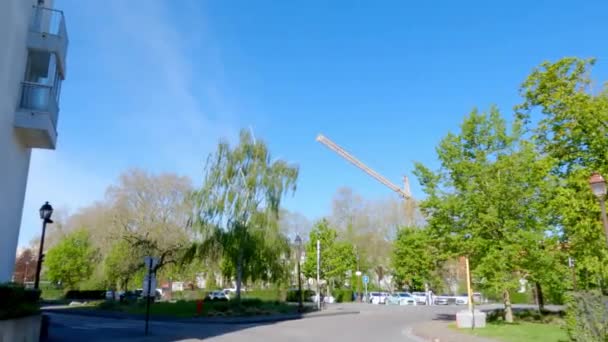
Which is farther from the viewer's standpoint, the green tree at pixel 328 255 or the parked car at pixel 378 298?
the green tree at pixel 328 255

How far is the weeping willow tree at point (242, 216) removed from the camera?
30.1 meters

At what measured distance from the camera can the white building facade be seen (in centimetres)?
1426

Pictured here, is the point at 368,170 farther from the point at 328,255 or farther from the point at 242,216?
the point at 242,216

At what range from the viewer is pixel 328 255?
5594 cm

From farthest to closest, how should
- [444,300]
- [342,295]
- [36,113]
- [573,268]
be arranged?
[342,295] < [444,300] < [573,268] < [36,113]

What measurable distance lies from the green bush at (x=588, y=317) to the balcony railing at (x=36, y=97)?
17.1 metres

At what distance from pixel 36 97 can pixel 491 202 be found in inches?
778

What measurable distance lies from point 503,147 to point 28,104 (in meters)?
21.3

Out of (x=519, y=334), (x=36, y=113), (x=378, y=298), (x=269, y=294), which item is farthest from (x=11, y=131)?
(x=378, y=298)

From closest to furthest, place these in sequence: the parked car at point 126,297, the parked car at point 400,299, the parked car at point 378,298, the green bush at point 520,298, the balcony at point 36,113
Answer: the balcony at point 36,113 < the parked car at point 126,297 < the parked car at point 400,299 < the parked car at point 378,298 < the green bush at point 520,298

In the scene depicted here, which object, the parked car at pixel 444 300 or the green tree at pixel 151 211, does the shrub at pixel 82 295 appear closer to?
the green tree at pixel 151 211

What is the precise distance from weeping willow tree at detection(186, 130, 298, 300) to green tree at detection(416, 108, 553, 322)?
438 inches

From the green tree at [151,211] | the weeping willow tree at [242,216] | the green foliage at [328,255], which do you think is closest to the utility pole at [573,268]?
the weeping willow tree at [242,216]

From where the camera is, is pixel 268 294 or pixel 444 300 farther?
pixel 444 300
